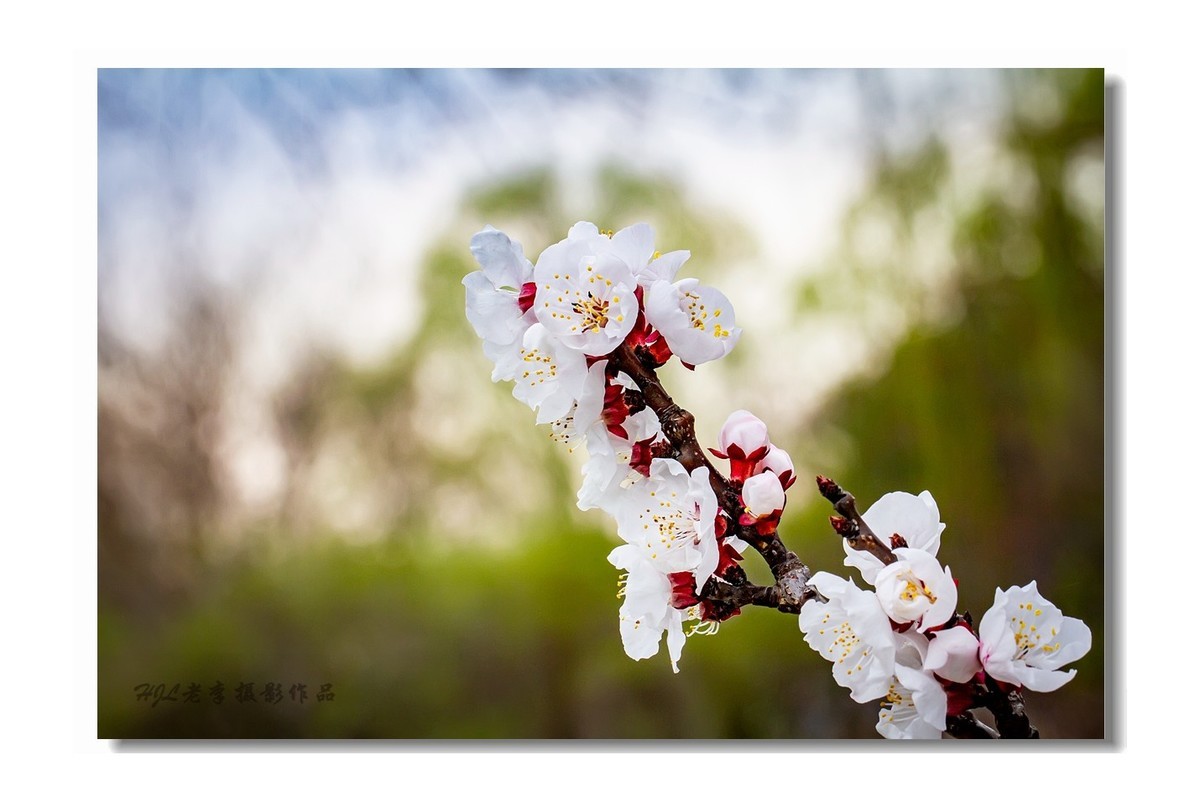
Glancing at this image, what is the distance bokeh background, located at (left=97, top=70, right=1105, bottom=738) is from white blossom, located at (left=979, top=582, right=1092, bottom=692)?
108 centimetres

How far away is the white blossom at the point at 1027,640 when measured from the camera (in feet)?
3.62

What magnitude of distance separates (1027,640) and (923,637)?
14 cm

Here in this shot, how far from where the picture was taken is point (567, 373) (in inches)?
46.3

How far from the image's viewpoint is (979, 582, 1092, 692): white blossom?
3.62ft

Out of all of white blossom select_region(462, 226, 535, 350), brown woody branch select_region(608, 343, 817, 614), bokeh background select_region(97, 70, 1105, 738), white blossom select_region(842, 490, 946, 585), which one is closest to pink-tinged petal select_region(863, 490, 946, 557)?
white blossom select_region(842, 490, 946, 585)

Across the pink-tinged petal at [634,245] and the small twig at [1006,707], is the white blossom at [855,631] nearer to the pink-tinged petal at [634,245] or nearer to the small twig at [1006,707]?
the small twig at [1006,707]

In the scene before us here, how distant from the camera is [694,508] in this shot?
1.13 meters

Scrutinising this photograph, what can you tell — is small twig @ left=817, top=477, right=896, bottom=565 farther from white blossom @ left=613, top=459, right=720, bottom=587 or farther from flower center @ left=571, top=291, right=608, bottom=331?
flower center @ left=571, top=291, right=608, bottom=331

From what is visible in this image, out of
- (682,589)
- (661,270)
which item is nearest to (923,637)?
(682,589)

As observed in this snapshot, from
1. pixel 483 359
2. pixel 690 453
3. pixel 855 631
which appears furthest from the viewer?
pixel 483 359

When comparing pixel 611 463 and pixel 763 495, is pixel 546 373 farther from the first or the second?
pixel 763 495

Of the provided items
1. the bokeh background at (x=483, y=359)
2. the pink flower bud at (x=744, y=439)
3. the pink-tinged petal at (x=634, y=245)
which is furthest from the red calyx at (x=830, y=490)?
the bokeh background at (x=483, y=359)
